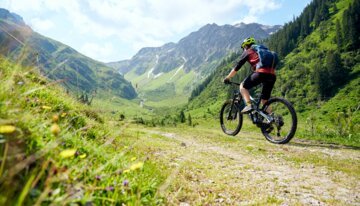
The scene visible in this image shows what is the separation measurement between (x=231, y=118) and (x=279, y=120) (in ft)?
11.7

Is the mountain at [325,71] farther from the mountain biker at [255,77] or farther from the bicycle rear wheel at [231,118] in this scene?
the mountain biker at [255,77]

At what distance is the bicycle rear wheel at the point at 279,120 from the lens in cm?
1061

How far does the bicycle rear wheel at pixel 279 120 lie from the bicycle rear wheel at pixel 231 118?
74.4 inches

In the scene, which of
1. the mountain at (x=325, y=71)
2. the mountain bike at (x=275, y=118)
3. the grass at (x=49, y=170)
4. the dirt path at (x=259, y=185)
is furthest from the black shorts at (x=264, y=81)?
the mountain at (x=325, y=71)

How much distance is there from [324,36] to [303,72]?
38.5 meters

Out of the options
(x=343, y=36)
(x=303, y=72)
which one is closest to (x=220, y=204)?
(x=303, y=72)

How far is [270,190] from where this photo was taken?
779 centimetres

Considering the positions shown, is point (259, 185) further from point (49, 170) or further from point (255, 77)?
point (49, 170)

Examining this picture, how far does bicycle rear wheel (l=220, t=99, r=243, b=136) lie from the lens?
13359 mm

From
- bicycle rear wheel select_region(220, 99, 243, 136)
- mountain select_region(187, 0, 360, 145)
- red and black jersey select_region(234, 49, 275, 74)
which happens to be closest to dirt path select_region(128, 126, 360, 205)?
bicycle rear wheel select_region(220, 99, 243, 136)

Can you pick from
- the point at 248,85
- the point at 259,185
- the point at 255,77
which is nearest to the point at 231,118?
the point at 248,85

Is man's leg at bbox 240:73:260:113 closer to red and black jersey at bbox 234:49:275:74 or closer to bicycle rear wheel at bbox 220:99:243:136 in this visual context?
red and black jersey at bbox 234:49:275:74

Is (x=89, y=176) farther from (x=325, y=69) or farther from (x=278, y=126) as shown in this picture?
(x=325, y=69)

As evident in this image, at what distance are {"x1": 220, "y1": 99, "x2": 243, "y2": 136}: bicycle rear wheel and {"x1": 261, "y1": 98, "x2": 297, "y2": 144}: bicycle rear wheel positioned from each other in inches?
74.4
